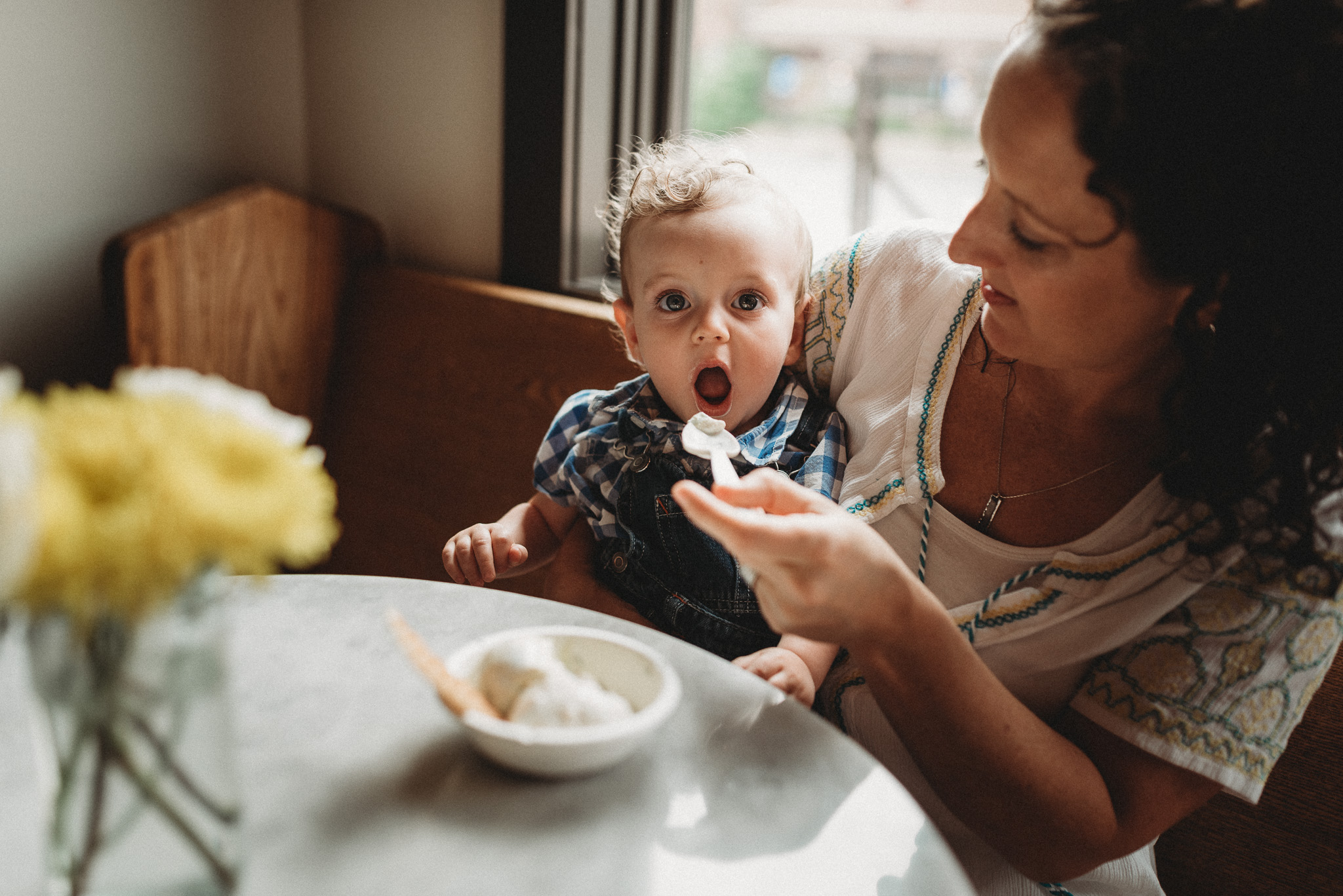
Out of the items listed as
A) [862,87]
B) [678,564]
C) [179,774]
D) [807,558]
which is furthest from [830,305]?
[862,87]

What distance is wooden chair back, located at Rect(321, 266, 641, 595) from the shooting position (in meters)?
1.83

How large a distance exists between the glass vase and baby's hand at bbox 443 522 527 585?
70 centimetres

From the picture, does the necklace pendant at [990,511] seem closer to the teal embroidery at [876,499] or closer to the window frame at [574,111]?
the teal embroidery at [876,499]

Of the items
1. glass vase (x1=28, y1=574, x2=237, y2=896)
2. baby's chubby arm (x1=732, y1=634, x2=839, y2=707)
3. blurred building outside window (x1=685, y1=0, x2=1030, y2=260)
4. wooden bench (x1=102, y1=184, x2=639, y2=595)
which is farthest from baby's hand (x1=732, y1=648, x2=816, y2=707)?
blurred building outside window (x1=685, y1=0, x2=1030, y2=260)

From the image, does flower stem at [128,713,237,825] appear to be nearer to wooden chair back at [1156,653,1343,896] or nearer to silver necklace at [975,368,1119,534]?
silver necklace at [975,368,1119,534]

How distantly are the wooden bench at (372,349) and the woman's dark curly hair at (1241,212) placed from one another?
1.00 metres

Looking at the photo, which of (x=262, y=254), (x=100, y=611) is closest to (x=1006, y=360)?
(x=100, y=611)

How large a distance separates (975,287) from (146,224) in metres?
1.50

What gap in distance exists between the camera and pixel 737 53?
3.30 meters

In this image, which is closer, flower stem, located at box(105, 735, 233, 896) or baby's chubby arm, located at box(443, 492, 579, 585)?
flower stem, located at box(105, 735, 233, 896)

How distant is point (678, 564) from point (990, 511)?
41 cm

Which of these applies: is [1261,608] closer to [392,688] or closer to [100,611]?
[392,688]

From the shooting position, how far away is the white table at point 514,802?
636 mm

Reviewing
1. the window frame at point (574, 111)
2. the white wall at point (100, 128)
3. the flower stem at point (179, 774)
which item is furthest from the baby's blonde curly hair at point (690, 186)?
the white wall at point (100, 128)
